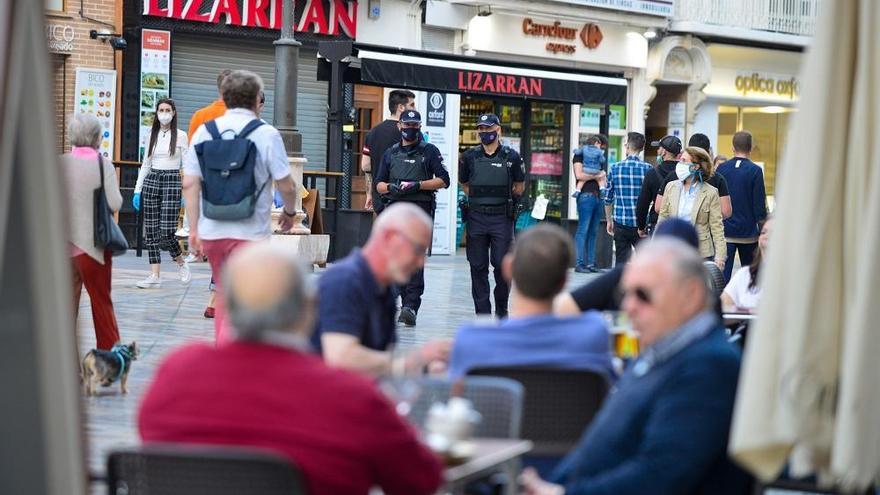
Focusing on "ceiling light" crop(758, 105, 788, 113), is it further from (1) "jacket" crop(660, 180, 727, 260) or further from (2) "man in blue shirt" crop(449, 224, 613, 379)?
(2) "man in blue shirt" crop(449, 224, 613, 379)

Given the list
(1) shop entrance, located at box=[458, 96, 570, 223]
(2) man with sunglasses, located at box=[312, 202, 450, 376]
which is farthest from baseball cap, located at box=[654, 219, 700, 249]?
(1) shop entrance, located at box=[458, 96, 570, 223]

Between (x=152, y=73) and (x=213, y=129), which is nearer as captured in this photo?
(x=213, y=129)

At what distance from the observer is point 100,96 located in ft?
80.8

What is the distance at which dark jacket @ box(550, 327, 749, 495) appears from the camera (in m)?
4.54

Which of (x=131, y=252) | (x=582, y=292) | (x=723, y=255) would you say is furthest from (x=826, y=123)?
(x=131, y=252)

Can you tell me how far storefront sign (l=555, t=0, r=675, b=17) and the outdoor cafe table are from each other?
2763 centimetres

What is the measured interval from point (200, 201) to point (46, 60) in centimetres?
576

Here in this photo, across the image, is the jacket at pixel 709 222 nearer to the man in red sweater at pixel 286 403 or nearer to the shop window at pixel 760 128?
the man in red sweater at pixel 286 403

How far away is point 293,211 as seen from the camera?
35.4ft

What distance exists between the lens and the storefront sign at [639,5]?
32675 millimetres

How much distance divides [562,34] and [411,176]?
721 inches

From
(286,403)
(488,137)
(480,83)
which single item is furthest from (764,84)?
(286,403)

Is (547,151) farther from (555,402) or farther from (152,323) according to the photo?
(555,402)

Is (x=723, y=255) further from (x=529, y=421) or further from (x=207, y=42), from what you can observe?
(x=207, y=42)
